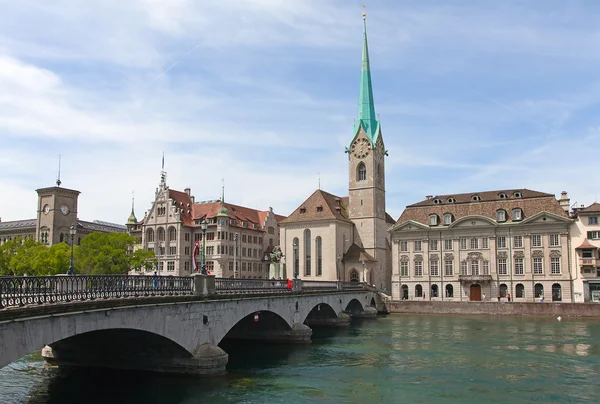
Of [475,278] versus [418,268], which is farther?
[418,268]

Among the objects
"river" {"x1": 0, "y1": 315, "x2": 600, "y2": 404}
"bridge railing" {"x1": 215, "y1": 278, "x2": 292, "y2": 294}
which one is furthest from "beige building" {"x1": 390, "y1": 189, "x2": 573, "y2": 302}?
"bridge railing" {"x1": 215, "y1": 278, "x2": 292, "y2": 294}

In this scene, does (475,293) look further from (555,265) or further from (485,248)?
(555,265)

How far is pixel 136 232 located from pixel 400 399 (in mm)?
87474

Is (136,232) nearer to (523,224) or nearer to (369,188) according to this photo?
(369,188)

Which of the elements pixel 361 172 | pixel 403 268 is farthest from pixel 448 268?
pixel 361 172

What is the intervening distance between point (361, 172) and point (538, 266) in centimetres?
3067

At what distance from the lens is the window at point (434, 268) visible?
80375 mm

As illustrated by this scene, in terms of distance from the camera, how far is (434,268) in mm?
80688

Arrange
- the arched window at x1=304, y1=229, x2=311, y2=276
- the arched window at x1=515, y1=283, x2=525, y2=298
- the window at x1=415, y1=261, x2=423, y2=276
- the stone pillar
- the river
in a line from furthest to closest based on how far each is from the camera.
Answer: the arched window at x1=304, y1=229, x2=311, y2=276
the window at x1=415, y1=261, x2=423, y2=276
the arched window at x1=515, y1=283, x2=525, y2=298
the stone pillar
the river

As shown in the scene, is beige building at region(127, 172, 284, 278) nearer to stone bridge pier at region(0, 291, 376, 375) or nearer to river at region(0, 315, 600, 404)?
river at region(0, 315, 600, 404)

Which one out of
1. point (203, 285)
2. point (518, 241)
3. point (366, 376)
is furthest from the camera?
point (518, 241)

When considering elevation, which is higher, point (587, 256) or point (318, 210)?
point (318, 210)

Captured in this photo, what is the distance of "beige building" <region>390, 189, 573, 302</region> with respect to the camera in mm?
73125

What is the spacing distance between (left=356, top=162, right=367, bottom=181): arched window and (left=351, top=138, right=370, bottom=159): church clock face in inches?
55.2
